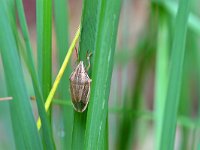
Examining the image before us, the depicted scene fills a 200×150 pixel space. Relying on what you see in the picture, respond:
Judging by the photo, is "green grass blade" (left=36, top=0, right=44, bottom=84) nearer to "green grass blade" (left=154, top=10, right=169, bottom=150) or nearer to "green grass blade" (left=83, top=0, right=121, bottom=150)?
"green grass blade" (left=83, top=0, right=121, bottom=150)

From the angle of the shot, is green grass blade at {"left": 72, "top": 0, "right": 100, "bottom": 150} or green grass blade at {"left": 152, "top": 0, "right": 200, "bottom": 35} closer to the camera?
green grass blade at {"left": 72, "top": 0, "right": 100, "bottom": 150}

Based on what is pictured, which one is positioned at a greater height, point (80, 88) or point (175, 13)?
point (175, 13)

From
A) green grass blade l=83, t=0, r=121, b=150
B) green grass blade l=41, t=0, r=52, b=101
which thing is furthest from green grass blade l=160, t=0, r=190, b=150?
green grass blade l=41, t=0, r=52, b=101

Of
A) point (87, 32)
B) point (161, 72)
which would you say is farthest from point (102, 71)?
point (161, 72)

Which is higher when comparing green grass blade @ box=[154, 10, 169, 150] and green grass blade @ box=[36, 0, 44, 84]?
green grass blade @ box=[36, 0, 44, 84]

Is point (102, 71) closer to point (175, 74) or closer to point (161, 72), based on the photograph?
point (175, 74)

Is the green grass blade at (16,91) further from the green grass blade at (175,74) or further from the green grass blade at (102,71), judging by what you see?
the green grass blade at (175,74)
